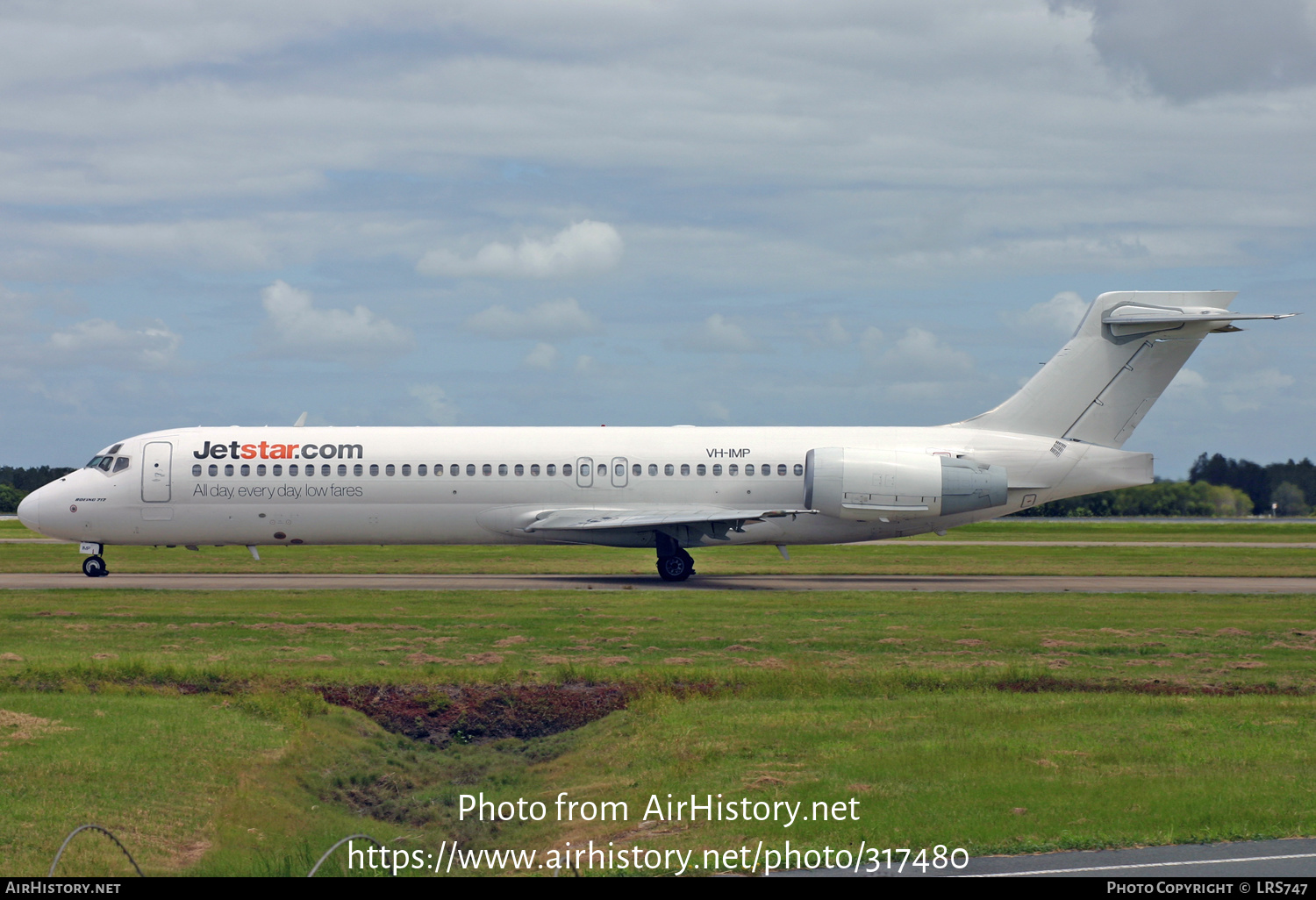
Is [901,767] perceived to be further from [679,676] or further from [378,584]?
[378,584]

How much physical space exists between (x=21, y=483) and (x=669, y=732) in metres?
125

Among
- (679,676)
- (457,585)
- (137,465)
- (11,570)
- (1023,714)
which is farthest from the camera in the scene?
(11,570)

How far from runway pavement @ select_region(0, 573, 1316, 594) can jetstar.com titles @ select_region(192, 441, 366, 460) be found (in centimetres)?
366

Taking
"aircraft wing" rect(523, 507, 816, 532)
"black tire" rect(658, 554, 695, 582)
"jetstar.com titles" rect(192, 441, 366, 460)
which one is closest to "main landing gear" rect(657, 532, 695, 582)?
"black tire" rect(658, 554, 695, 582)

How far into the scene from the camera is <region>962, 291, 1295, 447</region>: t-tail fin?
3584 cm

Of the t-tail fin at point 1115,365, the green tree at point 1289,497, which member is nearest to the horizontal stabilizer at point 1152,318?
the t-tail fin at point 1115,365

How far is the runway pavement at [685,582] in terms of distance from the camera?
33.7 m

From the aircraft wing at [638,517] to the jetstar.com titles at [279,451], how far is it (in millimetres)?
5864

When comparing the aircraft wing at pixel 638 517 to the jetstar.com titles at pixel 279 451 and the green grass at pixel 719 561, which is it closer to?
the green grass at pixel 719 561

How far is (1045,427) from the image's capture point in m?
36.8

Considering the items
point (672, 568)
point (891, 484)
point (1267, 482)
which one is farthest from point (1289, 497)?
point (672, 568)

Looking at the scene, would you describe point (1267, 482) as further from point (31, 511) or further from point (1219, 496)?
point (31, 511)
